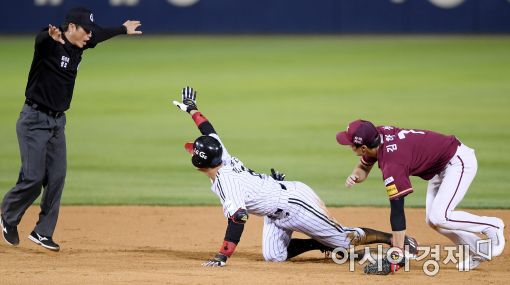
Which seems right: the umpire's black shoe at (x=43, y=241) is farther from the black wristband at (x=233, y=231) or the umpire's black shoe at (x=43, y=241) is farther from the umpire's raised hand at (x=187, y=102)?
the black wristband at (x=233, y=231)

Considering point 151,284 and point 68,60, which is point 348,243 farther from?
point 68,60

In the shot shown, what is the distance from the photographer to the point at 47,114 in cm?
823

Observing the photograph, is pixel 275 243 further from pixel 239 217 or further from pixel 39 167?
pixel 39 167

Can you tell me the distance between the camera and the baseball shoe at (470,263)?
25.2 feet

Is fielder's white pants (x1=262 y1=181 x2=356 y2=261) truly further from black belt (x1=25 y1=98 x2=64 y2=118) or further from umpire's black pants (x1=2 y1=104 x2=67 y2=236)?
black belt (x1=25 y1=98 x2=64 y2=118)

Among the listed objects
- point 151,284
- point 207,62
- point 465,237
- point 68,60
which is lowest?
point 151,284

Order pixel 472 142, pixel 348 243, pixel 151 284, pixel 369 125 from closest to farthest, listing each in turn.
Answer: pixel 151 284 → pixel 369 125 → pixel 348 243 → pixel 472 142

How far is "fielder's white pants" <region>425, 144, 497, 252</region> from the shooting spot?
758 cm

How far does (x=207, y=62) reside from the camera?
23703 millimetres

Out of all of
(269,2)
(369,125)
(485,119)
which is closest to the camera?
(369,125)

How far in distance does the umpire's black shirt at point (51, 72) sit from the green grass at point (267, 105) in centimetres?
321

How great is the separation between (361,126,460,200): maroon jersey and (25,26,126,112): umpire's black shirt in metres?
2.67

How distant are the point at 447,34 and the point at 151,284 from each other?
2202 cm

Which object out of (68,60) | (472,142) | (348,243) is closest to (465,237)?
(348,243)
